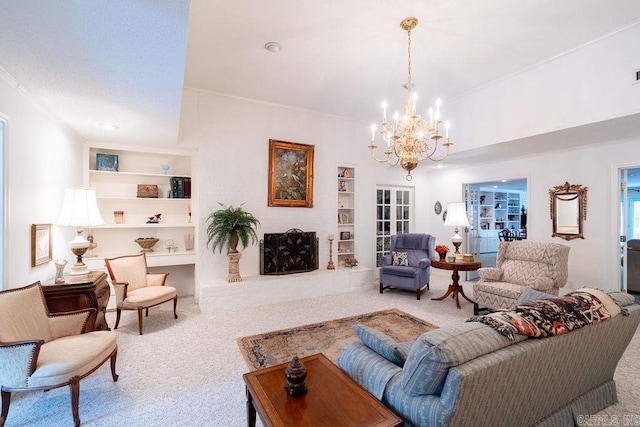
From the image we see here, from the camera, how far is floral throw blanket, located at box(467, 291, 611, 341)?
1.36 m

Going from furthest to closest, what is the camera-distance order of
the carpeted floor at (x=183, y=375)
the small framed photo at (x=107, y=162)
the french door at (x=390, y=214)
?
the french door at (x=390, y=214)
the small framed photo at (x=107, y=162)
the carpeted floor at (x=183, y=375)

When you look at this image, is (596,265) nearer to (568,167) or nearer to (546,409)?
(568,167)

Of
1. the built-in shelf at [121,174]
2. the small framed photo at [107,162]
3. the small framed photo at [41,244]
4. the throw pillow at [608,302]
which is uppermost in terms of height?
the small framed photo at [107,162]

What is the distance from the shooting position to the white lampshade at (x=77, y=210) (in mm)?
2756

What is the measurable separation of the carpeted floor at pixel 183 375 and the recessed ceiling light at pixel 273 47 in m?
3.33

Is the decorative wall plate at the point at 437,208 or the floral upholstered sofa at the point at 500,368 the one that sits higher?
the decorative wall plate at the point at 437,208

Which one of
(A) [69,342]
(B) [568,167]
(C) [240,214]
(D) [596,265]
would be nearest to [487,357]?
(A) [69,342]

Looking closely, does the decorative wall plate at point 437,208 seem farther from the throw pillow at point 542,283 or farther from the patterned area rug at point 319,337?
the patterned area rug at point 319,337

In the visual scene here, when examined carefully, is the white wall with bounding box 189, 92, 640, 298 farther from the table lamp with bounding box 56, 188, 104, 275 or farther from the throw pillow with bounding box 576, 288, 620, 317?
the throw pillow with bounding box 576, 288, 620, 317

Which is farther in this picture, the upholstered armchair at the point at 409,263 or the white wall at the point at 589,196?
the upholstered armchair at the point at 409,263

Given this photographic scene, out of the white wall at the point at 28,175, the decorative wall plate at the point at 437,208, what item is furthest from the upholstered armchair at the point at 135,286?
the decorative wall plate at the point at 437,208

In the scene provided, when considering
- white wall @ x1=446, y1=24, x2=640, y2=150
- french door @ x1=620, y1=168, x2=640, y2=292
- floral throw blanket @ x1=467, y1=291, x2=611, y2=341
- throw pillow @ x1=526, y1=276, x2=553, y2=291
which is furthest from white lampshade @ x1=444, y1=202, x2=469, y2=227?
floral throw blanket @ x1=467, y1=291, x2=611, y2=341

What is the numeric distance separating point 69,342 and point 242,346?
4.76 feet

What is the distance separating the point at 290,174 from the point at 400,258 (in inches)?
99.1
